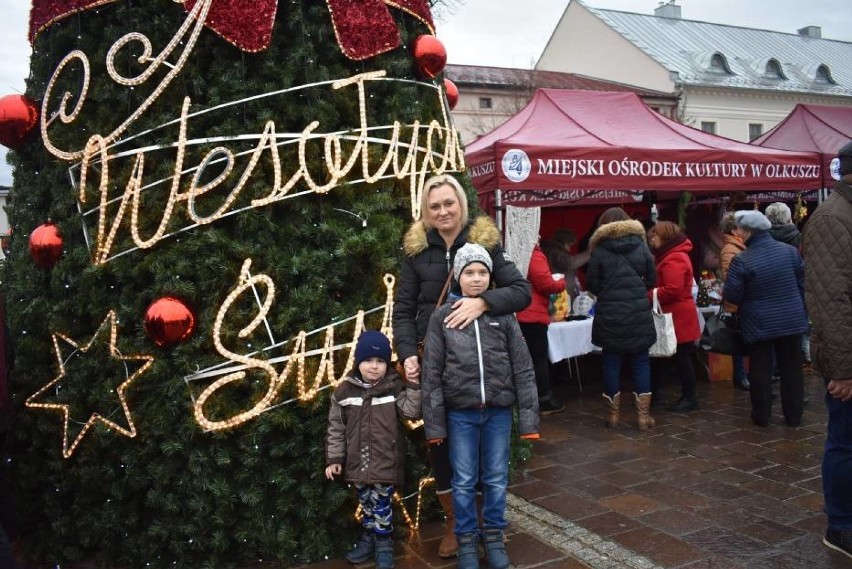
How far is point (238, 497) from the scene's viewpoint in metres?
3.68

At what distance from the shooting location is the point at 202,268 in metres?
3.63

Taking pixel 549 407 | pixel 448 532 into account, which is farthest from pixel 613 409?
pixel 448 532

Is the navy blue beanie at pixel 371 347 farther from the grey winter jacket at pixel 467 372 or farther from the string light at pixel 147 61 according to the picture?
the string light at pixel 147 61

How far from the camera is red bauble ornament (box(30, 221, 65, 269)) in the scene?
3.81 meters

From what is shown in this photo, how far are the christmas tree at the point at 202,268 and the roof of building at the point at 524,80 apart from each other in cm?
2830

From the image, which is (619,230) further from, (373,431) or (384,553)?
(384,553)

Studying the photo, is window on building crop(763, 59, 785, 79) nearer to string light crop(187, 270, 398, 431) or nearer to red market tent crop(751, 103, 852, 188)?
red market tent crop(751, 103, 852, 188)

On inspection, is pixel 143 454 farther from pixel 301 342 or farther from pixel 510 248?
pixel 510 248

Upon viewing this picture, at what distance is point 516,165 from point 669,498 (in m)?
3.47

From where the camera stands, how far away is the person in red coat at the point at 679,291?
21.7ft

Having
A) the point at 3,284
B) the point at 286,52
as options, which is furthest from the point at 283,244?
the point at 3,284

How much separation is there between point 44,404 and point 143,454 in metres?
0.70

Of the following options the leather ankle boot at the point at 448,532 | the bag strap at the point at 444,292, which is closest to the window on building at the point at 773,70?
the bag strap at the point at 444,292

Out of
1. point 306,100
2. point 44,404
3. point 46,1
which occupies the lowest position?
point 44,404
